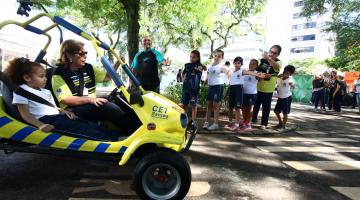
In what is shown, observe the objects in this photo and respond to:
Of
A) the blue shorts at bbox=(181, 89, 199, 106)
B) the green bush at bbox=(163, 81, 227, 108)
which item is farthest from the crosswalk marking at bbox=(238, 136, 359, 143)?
the green bush at bbox=(163, 81, 227, 108)

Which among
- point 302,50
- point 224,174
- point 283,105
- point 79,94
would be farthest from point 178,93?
point 302,50

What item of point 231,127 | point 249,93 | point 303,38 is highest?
point 303,38

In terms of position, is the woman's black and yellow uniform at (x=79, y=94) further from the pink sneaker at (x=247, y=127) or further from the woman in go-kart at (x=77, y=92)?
the pink sneaker at (x=247, y=127)

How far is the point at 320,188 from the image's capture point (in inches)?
156

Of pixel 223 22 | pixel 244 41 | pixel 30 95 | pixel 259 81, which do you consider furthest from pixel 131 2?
pixel 244 41

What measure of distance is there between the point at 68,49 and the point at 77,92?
1.55 feet

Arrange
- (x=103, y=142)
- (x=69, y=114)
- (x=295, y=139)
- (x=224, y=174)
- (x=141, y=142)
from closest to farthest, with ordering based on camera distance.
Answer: (x=141, y=142) → (x=103, y=142) → (x=69, y=114) → (x=224, y=174) → (x=295, y=139)

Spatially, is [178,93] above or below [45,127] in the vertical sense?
above

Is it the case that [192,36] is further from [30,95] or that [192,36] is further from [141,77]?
[30,95]

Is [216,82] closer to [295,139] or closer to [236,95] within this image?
[236,95]

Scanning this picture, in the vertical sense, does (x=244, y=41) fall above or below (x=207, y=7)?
above

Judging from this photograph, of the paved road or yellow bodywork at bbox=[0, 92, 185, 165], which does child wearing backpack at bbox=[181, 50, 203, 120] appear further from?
yellow bodywork at bbox=[0, 92, 185, 165]

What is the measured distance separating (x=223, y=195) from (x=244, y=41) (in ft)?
343

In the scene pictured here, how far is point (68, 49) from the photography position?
12.5 ft
